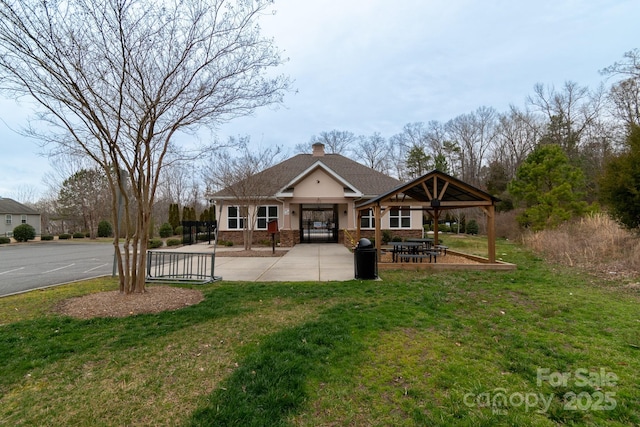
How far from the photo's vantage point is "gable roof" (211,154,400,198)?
18328 millimetres

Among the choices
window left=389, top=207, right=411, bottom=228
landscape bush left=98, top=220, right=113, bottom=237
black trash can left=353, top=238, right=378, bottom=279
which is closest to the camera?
black trash can left=353, top=238, right=378, bottom=279

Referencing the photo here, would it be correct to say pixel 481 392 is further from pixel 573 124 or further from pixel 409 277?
pixel 573 124

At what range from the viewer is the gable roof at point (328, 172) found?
18328 millimetres

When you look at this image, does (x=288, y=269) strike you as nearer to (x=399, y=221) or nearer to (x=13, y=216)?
(x=399, y=221)

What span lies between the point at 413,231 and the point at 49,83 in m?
18.2

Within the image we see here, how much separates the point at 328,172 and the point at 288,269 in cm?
962

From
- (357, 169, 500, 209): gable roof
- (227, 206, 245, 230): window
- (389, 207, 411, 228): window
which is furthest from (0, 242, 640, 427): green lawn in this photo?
(389, 207, 411, 228): window

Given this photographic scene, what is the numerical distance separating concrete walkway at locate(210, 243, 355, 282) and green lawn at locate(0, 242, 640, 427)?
2.54 metres

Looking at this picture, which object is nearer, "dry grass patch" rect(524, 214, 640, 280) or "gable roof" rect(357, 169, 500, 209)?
"dry grass patch" rect(524, 214, 640, 280)

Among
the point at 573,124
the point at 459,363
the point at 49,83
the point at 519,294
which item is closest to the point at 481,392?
the point at 459,363

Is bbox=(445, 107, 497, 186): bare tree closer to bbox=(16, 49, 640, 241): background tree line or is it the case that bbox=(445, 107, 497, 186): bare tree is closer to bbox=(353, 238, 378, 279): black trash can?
bbox=(16, 49, 640, 241): background tree line

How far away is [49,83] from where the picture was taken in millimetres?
5621

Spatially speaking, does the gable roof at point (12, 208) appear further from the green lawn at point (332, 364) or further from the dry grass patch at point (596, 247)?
the dry grass patch at point (596, 247)

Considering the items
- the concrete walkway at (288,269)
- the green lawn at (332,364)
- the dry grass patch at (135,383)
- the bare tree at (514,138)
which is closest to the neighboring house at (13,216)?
the concrete walkway at (288,269)
